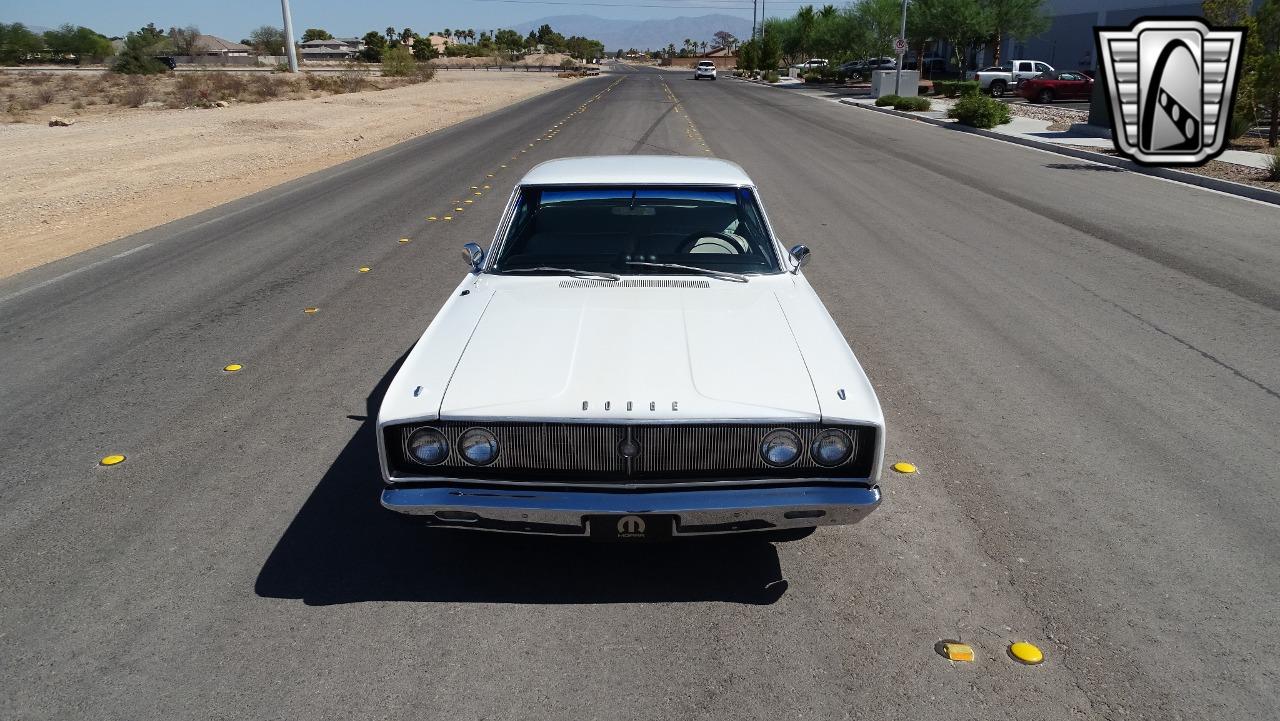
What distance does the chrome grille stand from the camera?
3.38 metres

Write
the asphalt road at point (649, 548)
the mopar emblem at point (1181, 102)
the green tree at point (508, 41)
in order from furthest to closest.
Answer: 1. the green tree at point (508, 41)
2. the mopar emblem at point (1181, 102)
3. the asphalt road at point (649, 548)

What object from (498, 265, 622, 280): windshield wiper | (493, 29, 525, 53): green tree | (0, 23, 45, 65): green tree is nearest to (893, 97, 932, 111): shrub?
(498, 265, 622, 280): windshield wiper

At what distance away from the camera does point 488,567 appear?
3.90 metres

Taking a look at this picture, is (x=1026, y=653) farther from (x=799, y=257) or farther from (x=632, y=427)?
(x=799, y=257)

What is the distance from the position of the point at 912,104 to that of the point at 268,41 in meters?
117

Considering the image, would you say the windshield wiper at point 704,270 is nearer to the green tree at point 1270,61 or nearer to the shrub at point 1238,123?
the green tree at point 1270,61

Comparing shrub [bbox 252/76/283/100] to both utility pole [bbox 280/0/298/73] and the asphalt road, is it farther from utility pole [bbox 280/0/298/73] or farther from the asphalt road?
the asphalt road

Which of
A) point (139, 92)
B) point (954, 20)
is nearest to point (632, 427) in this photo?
point (139, 92)

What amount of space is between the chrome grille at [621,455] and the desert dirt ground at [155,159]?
8752 mm

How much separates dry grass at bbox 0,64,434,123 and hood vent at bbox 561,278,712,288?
34091 millimetres

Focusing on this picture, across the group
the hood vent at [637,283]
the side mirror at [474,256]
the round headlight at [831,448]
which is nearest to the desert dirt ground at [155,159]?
the side mirror at [474,256]

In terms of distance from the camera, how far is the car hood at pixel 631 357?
3389 millimetres

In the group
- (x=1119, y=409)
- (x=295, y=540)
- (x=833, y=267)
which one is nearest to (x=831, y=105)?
(x=833, y=267)

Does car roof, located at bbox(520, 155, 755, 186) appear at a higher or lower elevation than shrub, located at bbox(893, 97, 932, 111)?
higher
